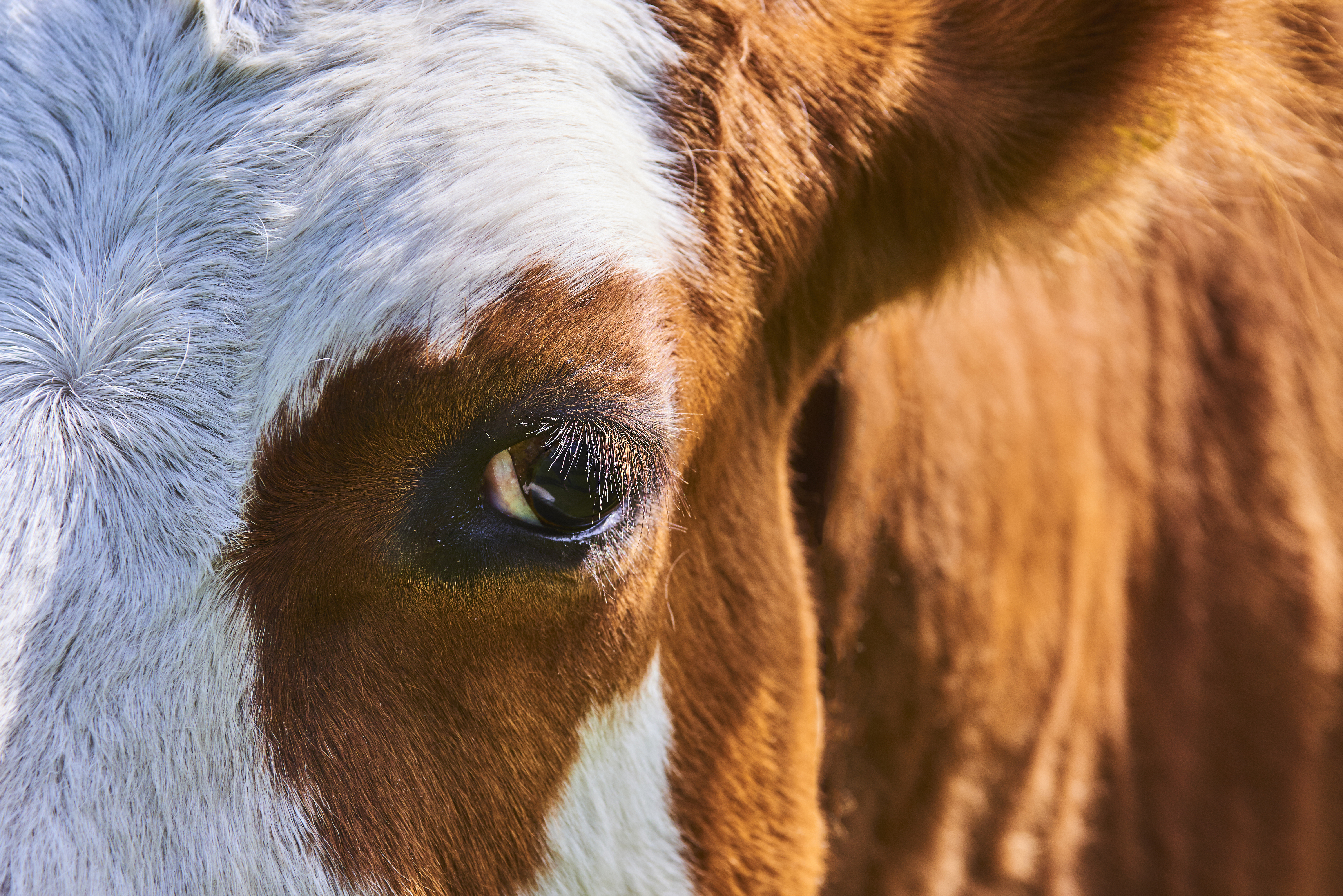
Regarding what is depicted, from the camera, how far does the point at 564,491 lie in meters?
1.11

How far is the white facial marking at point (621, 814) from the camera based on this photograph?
123 centimetres

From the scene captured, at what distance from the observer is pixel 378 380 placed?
1016mm

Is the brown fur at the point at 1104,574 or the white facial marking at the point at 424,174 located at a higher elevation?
the white facial marking at the point at 424,174

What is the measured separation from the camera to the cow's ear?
1.22m

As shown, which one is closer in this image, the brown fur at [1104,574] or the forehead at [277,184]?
the forehead at [277,184]

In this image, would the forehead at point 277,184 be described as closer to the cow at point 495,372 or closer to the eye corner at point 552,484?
the cow at point 495,372

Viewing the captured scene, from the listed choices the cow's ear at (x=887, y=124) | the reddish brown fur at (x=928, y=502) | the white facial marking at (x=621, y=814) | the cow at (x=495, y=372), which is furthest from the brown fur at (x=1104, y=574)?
the white facial marking at (x=621, y=814)

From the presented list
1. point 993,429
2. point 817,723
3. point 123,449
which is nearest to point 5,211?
point 123,449

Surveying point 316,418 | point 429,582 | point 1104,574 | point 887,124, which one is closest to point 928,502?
point 1104,574

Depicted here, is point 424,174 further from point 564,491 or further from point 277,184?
point 564,491

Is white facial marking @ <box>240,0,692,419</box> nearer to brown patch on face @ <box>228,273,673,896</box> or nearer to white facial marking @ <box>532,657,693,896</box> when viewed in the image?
brown patch on face @ <box>228,273,673,896</box>

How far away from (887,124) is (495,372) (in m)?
0.58

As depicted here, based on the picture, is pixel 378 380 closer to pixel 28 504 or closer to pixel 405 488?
pixel 405 488

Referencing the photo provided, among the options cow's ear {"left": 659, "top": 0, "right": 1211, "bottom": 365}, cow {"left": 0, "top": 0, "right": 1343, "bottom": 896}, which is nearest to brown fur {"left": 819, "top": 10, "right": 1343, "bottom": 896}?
cow {"left": 0, "top": 0, "right": 1343, "bottom": 896}
